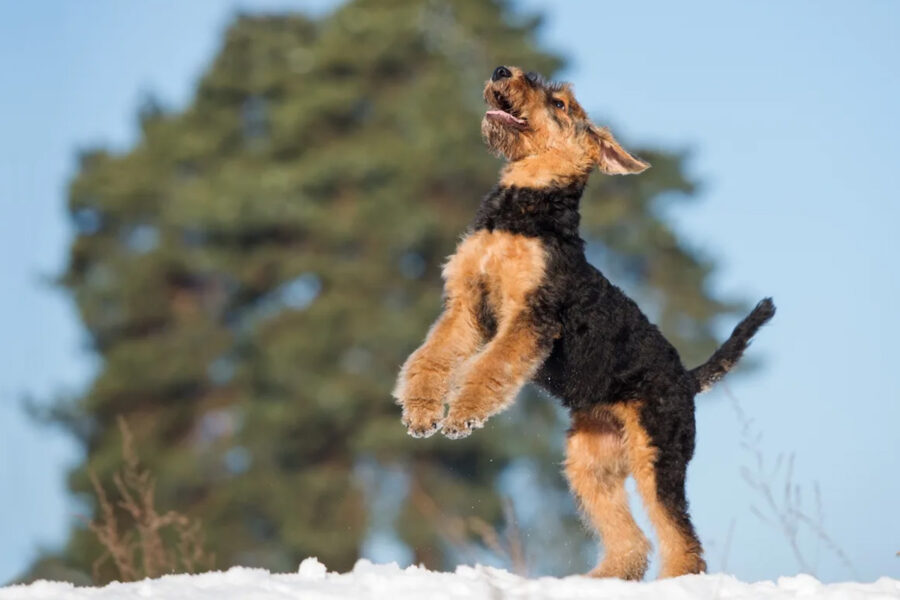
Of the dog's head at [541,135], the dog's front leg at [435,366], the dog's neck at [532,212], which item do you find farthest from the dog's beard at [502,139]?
the dog's front leg at [435,366]

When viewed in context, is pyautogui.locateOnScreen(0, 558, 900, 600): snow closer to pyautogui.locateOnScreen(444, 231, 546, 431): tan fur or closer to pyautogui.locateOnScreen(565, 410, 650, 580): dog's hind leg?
pyautogui.locateOnScreen(444, 231, 546, 431): tan fur

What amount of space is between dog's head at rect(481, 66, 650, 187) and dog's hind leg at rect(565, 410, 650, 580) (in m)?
1.24

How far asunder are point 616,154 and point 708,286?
54.8ft

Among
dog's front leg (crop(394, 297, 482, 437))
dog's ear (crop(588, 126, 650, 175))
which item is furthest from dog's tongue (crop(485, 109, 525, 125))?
dog's front leg (crop(394, 297, 482, 437))

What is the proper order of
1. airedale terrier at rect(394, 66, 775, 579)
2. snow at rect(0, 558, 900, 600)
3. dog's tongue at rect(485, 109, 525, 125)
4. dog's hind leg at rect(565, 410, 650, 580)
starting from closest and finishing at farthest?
snow at rect(0, 558, 900, 600)
airedale terrier at rect(394, 66, 775, 579)
dog's tongue at rect(485, 109, 525, 125)
dog's hind leg at rect(565, 410, 650, 580)

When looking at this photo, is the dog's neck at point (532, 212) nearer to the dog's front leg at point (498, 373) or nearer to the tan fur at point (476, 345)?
the tan fur at point (476, 345)

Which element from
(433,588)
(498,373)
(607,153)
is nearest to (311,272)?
(607,153)

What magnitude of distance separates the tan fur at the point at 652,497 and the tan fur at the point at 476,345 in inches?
26.7

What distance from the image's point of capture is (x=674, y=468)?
20.4ft

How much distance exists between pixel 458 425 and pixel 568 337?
89 cm

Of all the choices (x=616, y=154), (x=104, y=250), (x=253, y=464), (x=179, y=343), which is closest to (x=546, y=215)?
(x=616, y=154)

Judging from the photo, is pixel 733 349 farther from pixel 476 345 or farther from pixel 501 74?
pixel 501 74

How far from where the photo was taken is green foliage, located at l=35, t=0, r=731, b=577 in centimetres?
2025

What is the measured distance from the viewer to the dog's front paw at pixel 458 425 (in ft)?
17.9
